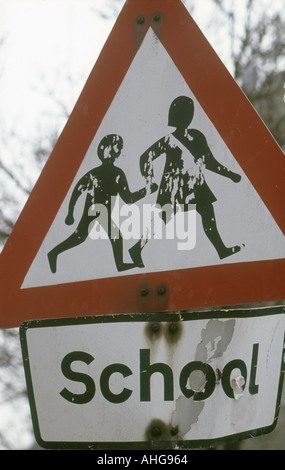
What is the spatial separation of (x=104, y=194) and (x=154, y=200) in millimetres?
119

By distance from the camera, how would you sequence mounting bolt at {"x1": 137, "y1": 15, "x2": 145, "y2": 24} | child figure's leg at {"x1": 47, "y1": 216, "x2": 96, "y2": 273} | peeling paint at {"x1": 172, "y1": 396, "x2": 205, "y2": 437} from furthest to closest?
mounting bolt at {"x1": 137, "y1": 15, "x2": 145, "y2": 24} → child figure's leg at {"x1": 47, "y1": 216, "x2": 96, "y2": 273} → peeling paint at {"x1": 172, "y1": 396, "x2": 205, "y2": 437}

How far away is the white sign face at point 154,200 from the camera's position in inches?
53.0

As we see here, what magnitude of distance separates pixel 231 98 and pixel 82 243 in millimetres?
463

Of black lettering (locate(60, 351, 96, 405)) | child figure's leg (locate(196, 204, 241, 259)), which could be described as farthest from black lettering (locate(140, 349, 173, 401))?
child figure's leg (locate(196, 204, 241, 259))

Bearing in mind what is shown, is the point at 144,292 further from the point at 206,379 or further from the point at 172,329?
the point at 206,379

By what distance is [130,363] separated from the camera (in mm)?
1315

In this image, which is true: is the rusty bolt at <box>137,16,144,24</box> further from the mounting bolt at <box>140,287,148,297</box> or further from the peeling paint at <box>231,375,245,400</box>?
the peeling paint at <box>231,375,245,400</box>

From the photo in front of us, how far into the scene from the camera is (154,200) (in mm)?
1372

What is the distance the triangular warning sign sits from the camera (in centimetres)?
134

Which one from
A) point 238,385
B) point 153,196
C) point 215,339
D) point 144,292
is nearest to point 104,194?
point 153,196
